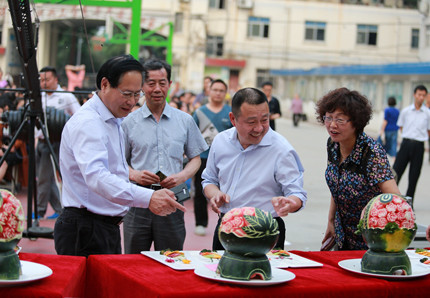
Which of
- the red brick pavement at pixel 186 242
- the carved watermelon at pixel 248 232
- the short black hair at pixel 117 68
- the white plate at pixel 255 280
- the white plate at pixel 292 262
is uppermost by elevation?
the short black hair at pixel 117 68

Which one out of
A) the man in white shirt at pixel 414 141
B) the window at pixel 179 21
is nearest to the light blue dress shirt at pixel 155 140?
the man in white shirt at pixel 414 141

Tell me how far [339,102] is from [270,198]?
2.17ft

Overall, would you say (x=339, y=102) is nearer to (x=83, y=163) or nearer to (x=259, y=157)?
(x=259, y=157)

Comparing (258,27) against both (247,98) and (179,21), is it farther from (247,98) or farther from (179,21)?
(247,98)

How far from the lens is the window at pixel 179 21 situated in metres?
41.9

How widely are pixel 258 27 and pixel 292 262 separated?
142 feet

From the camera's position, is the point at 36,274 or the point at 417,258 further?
the point at 417,258

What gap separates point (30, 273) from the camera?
2639mm

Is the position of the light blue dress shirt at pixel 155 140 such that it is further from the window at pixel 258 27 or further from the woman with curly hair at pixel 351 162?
the window at pixel 258 27

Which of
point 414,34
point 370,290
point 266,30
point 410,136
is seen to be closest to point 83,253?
point 370,290

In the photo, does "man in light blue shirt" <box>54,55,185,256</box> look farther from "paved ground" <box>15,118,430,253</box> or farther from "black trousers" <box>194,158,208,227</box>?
"black trousers" <box>194,158,208,227</box>

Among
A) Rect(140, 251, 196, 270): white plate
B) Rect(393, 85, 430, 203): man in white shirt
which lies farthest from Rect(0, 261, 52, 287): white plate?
Rect(393, 85, 430, 203): man in white shirt

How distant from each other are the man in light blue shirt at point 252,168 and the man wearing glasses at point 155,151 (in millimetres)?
508

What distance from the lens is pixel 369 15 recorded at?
46.7 meters
